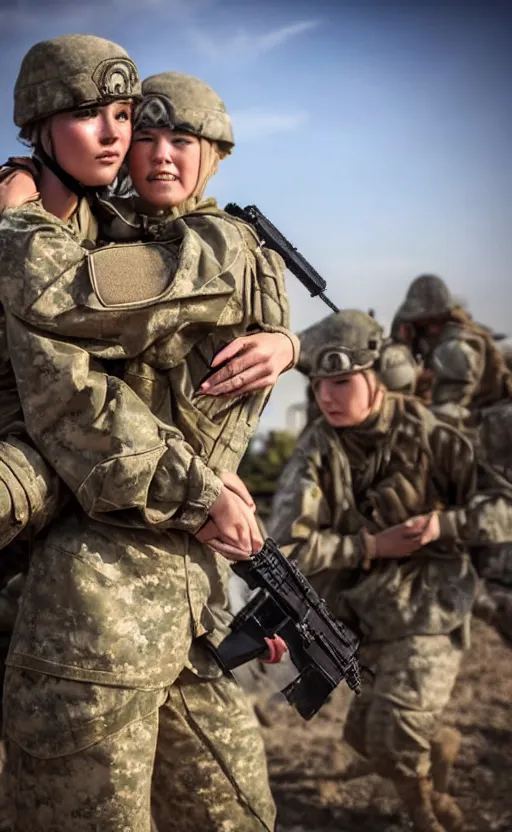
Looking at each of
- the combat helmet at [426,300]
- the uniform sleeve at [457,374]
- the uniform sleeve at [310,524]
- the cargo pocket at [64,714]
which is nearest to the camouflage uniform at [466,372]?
the uniform sleeve at [457,374]

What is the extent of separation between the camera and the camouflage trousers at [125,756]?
3.25 meters

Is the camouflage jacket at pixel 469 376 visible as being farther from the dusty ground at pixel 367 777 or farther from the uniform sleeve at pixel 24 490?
the uniform sleeve at pixel 24 490

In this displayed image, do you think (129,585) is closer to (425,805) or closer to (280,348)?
(280,348)

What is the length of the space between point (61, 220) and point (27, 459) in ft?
2.27

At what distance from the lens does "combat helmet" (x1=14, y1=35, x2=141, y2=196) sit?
337 centimetres

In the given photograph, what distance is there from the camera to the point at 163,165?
360 cm

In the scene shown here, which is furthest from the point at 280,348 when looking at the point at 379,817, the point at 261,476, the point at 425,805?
the point at 261,476

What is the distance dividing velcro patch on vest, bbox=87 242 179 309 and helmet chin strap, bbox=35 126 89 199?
0.31 m

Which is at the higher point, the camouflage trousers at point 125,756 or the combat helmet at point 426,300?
the camouflage trousers at point 125,756

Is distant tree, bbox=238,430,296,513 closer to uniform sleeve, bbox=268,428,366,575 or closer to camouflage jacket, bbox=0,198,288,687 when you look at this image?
uniform sleeve, bbox=268,428,366,575

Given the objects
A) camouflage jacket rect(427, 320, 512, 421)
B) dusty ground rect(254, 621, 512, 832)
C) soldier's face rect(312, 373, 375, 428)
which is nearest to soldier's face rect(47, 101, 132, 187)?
soldier's face rect(312, 373, 375, 428)

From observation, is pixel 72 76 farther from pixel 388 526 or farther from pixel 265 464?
pixel 265 464

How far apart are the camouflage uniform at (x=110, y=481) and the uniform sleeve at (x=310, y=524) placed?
2.16 metres

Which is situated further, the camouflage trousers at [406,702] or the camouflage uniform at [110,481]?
the camouflage trousers at [406,702]
